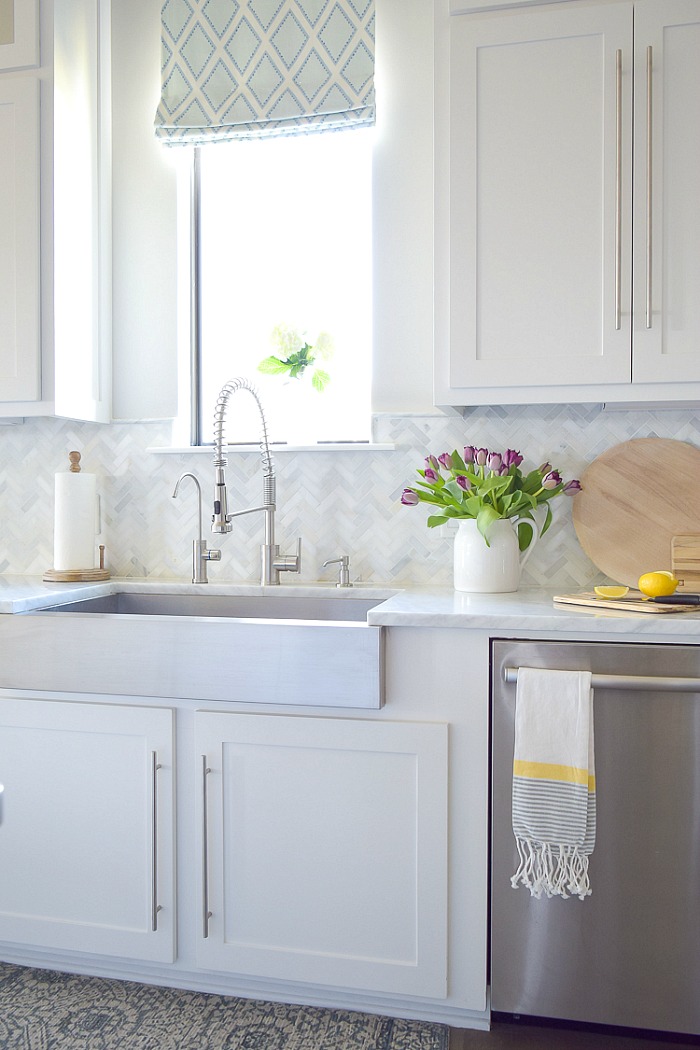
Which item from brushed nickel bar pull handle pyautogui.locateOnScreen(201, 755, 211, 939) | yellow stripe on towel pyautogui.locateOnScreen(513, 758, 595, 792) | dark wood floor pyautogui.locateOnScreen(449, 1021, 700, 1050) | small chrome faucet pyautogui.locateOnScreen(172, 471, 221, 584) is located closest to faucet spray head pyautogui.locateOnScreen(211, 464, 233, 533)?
small chrome faucet pyautogui.locateOnScreen(172, 471, 221, 584)

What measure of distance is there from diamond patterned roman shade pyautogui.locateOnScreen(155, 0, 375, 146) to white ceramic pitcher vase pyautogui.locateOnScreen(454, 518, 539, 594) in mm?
1211

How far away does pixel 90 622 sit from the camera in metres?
1.91

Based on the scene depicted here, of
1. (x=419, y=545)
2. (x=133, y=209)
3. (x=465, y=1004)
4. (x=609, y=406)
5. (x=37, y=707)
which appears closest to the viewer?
(x=465, y=1004)

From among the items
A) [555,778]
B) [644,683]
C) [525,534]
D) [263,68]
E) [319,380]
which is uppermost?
[263,68]

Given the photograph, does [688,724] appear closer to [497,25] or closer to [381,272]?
[381,272]

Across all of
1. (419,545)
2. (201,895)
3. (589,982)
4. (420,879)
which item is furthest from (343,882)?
(419,545)

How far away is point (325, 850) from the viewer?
183 cm

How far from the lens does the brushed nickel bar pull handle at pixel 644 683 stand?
1669 mm

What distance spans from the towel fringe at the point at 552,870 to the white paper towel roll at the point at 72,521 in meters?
1.48

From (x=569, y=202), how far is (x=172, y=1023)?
203cm

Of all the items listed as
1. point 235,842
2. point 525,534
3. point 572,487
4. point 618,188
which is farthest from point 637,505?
point 235,842

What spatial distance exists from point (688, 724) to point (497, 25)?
5.30 ft

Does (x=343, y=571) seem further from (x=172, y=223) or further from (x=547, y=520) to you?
(x=172, y=223)

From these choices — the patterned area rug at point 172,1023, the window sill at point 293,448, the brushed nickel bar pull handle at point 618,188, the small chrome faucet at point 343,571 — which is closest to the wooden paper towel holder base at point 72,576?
the window sill at point 293,448
